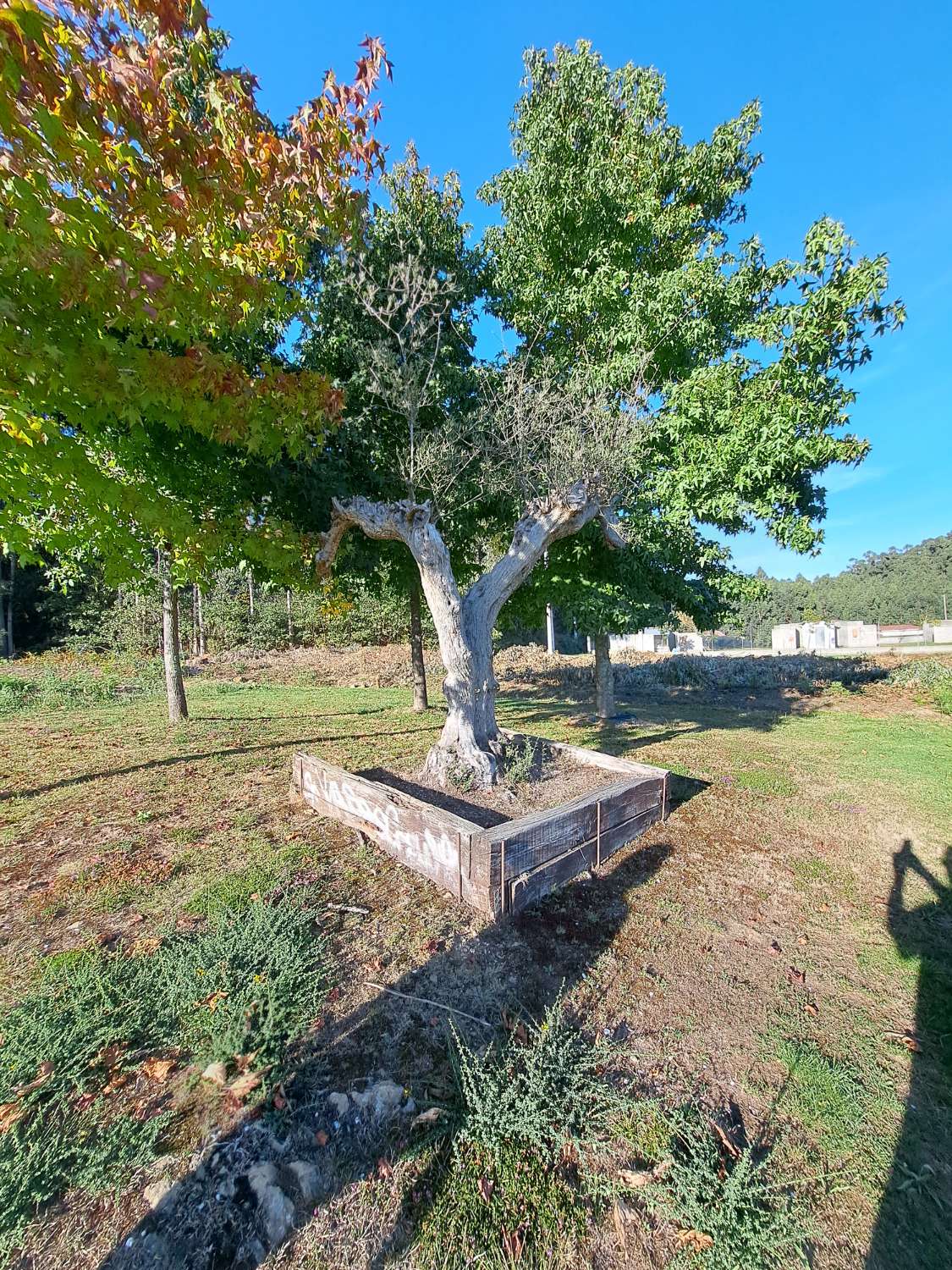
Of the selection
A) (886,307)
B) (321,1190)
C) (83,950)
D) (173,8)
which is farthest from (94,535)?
(886,307)

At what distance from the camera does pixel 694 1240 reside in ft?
5.20

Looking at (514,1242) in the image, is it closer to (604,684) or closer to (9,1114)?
(9,1114)

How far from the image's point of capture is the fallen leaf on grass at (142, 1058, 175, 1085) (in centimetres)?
197

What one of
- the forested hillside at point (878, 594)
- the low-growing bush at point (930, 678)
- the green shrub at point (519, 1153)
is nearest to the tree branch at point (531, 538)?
the green shrub at point (519, 1153)

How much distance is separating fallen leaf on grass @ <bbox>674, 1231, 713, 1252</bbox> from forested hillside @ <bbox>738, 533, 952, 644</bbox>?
59085 millimetres

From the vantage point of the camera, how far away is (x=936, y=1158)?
186cm

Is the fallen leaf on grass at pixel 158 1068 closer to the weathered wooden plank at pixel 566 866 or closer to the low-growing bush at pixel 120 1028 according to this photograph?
the low-growing bush at pixel 120 1028

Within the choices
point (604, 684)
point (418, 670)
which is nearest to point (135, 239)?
point (418, 670)

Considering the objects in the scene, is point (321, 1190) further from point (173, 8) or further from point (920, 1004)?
point (173, 8)

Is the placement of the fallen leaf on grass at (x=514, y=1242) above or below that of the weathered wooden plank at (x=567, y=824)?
below

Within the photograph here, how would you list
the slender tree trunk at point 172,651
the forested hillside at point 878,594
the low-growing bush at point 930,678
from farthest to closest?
1. the forested hillside at point 878,594
2. the low-growing bush at point 930,678
3. the slender tree trunk at point 172,651

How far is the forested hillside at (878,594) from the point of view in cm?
6194

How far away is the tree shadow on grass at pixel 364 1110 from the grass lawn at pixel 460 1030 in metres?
0.01

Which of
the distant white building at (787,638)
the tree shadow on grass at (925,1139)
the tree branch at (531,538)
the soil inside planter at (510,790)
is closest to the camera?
the tree shadow on grass at (925,1139)
